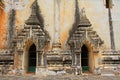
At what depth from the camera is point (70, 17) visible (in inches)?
565

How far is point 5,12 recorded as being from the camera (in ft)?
47.1

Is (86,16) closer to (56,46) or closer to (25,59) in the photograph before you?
(56,46)

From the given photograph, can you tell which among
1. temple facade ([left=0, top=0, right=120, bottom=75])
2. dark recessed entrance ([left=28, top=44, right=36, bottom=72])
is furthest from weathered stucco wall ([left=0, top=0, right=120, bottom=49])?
dark recessed entrance ([left=28, top=44, right=36, bottom=72])

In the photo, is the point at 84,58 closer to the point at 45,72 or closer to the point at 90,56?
the point at 90,56

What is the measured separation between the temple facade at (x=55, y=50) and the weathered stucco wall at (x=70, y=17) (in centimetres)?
19

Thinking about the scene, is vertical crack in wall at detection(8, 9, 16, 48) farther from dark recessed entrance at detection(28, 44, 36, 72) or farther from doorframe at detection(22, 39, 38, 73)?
dark recessed entrance at detection(28, 44, 36, 72)

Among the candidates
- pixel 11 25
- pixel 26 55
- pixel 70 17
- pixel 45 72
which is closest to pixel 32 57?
pixel 26 55

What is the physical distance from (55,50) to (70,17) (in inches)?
79.9

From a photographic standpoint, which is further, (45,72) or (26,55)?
(26,55)

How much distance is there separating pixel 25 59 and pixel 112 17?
5187mm

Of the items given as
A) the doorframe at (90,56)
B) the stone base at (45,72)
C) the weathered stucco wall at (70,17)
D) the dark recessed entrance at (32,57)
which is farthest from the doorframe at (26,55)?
the doorframe at (90,56)

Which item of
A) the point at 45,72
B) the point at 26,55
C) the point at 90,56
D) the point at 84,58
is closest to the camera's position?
the point at 45,72

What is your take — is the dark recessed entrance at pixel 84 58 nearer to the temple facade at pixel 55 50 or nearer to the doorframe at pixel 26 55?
the temple facade at pixel 55 50

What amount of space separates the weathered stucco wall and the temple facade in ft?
0.63
